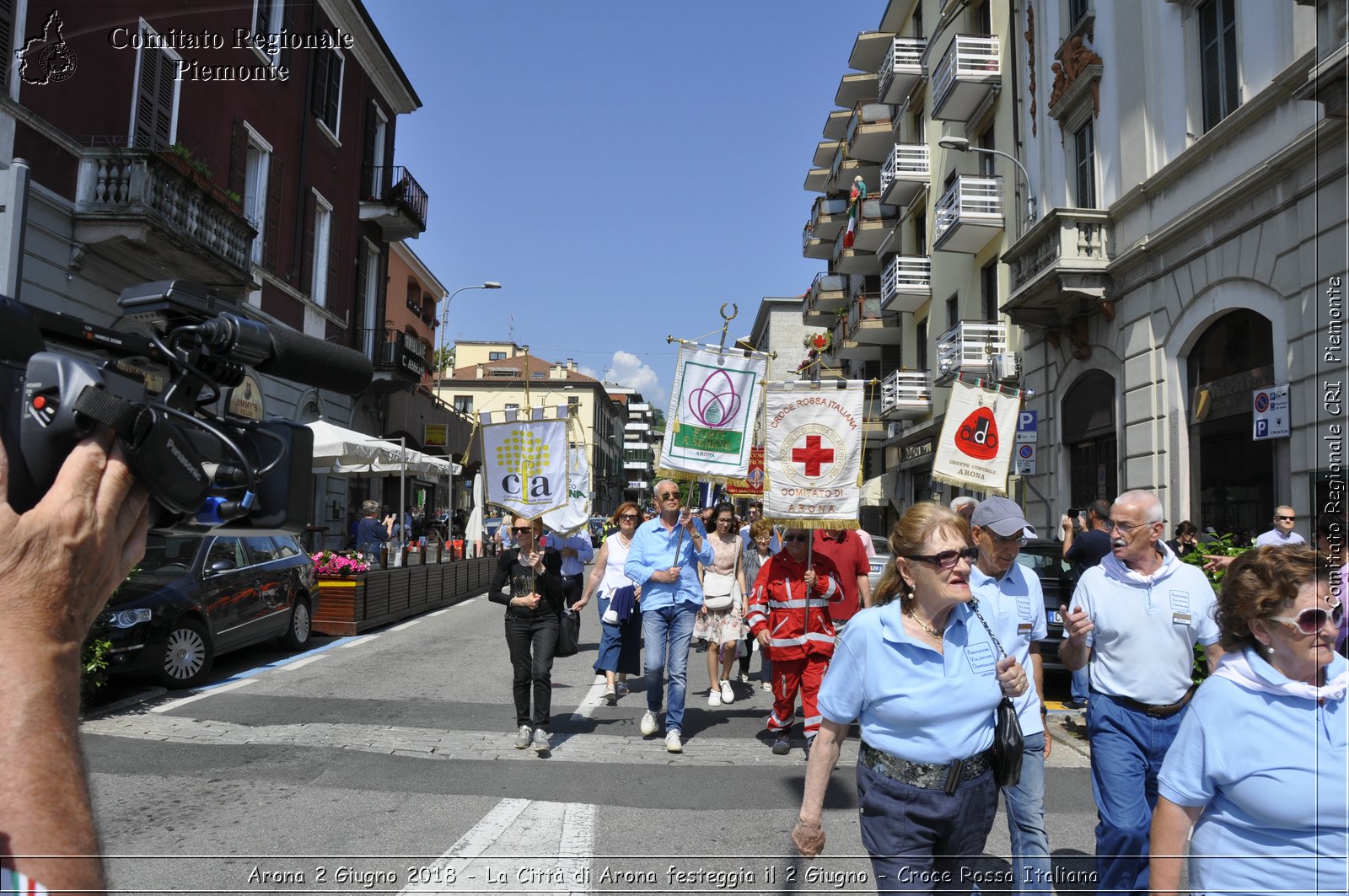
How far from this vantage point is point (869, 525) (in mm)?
37531

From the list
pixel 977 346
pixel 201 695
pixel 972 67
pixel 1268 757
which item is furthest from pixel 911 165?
pixel 1268 757

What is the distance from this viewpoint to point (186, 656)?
9508 millimetres

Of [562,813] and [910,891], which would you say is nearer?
[910,891]

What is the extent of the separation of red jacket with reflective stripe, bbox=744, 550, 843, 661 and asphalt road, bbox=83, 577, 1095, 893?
33.4 inches

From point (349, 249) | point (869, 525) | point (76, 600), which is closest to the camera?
point (76, 600)

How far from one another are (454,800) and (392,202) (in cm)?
2390

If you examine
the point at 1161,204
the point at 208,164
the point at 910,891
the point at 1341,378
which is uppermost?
the point at 208,164

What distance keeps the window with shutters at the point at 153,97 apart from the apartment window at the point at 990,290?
1721 centimetres

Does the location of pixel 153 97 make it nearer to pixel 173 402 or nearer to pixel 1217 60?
pixel 1217 60

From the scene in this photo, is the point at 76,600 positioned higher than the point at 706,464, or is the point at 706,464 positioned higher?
the point at 706,464

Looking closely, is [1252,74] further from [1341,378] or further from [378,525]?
[378,525]

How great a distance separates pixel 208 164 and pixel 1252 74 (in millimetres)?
16802

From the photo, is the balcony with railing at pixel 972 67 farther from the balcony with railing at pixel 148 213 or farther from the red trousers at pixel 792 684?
the red trousers at pixel 792 684

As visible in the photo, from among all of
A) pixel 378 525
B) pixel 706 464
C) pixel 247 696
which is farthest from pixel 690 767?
pixel 378 525
